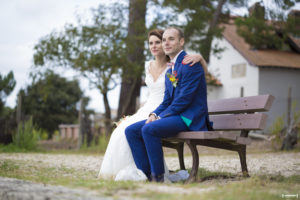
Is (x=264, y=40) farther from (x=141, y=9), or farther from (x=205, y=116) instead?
(x=205, y=116)

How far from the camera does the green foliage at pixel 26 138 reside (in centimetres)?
1158

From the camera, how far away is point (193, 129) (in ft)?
13.9

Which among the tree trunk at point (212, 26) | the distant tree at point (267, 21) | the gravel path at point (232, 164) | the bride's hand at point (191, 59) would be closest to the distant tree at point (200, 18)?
the tree trunk at point (212, 26)

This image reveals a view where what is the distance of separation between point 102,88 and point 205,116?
8.11 metres

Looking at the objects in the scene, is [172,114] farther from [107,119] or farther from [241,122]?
[107,119]

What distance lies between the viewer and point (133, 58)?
41.3ft

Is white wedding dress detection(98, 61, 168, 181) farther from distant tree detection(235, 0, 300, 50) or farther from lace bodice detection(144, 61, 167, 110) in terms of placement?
distant tree detection(235, 0, 300, 50)

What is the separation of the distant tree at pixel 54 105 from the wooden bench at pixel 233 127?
24.1 metres

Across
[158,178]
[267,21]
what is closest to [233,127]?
[158,178]

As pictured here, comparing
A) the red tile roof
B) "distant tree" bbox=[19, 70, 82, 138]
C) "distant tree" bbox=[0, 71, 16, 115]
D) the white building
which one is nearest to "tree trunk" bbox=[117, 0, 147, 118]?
"distant tree" bbox=[0, 71, 16, 115]

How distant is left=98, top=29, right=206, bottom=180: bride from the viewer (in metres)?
4.41

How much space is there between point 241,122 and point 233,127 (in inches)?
5.8

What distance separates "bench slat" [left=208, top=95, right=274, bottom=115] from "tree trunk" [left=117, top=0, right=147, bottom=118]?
6.68 m

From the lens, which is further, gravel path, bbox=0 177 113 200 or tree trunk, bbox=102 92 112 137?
tree trunk, bbox=102 92 112 137
